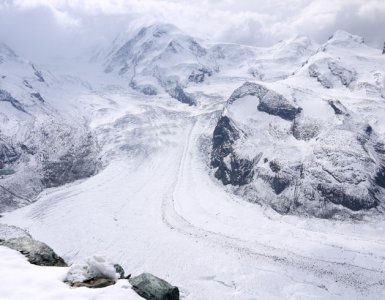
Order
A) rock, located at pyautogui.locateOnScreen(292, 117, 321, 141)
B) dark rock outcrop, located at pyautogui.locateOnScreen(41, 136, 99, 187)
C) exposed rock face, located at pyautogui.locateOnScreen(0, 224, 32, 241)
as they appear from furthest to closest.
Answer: dark rock outcrop, located at pyautogui.locateOnScreen(41, 136, 99, 187)
rock, located at pyautogui.locateOnScreen(292, 117, 321, 141)
exposed rock face, located at pyautogui.locateOnScreen(0, 224, 32, 241)

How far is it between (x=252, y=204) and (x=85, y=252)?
150ft

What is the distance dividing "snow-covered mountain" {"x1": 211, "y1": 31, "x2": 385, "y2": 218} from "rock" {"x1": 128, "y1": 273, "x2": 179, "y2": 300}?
87928mm

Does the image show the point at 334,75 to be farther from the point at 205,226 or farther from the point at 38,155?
the point at 38,155

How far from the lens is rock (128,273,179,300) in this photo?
2177 cm

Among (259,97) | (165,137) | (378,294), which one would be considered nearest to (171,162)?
(165,137)

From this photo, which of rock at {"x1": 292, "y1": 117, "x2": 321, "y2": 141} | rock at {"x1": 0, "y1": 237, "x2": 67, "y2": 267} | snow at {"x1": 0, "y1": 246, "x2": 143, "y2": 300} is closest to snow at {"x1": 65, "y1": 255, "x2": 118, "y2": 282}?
snow at {"x1": 0, "y1": 246, "x2": 143, "y2": 300}

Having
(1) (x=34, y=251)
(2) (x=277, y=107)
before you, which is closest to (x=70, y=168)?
(2) (x=277, y=107)

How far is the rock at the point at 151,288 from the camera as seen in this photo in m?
21.8

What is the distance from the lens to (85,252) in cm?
8831

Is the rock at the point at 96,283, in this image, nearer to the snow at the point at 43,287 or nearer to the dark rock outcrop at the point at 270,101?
the snow at the point at 43,287

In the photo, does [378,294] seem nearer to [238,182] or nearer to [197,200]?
[197,200]

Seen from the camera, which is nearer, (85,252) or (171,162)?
(85,252)

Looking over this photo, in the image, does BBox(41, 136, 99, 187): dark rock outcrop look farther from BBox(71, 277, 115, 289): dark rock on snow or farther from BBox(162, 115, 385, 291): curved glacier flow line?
BBox(71, 277, 115, 289): dark rock on snow

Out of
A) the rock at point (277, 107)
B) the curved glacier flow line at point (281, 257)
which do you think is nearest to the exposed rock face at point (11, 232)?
the curved glacier flow line at point (281, 257)
